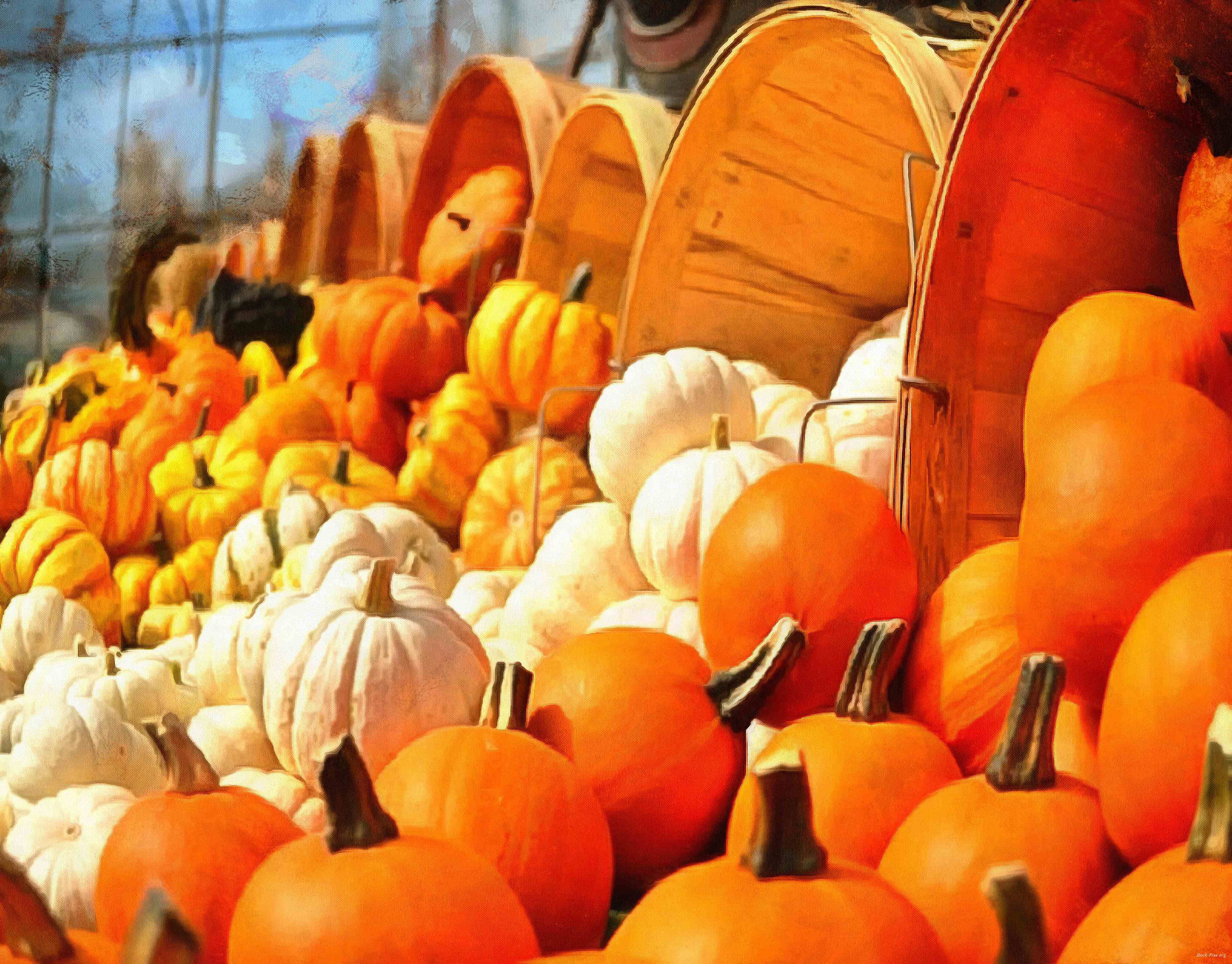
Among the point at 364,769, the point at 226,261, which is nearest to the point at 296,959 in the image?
the point at 364,769

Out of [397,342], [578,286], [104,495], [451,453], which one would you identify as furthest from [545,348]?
[104,495]

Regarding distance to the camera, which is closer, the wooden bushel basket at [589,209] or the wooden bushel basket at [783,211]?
the wooden bushel basket at [783,211]

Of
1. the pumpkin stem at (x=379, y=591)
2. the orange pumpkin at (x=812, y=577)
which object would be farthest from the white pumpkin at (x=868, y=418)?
the pumpkin stem at (x=379, y=591)

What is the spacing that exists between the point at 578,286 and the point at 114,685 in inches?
42.7

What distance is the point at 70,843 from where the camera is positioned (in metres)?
0.98

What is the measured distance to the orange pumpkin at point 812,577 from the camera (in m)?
0.87

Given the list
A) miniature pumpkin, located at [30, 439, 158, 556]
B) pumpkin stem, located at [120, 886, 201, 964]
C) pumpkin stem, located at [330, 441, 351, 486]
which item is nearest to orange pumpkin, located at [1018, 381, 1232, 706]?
pumpkin stem, located at [120, 886, 201, 964]

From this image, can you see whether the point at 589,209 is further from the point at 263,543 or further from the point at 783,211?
the point at 263,543

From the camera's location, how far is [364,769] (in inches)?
20.4

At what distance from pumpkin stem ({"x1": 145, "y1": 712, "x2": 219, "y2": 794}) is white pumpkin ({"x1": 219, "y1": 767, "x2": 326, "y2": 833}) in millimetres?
275

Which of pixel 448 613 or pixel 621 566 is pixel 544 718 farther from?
pixel 621 566

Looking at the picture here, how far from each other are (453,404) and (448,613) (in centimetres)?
114

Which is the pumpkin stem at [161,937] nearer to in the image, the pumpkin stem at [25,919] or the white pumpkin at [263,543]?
the pumpkin stem at [25,919]

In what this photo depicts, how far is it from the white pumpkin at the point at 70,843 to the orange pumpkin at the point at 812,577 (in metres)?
0.48
